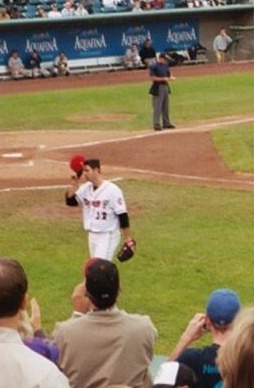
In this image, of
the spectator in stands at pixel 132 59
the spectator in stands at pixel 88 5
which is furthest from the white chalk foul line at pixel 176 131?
the spectator in stands at pixel 88 5

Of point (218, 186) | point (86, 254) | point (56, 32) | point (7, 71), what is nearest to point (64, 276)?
point (86, 254)

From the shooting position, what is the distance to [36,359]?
415cm

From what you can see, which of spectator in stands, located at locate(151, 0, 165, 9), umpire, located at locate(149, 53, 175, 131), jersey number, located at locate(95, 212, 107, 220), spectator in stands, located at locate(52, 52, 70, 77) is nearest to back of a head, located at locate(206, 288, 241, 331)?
jersey number, located at locate(95, 212, 107, 220)

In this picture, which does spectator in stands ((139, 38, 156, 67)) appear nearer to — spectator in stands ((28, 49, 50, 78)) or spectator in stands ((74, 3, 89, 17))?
spectator in stands ((74, 3, 89, 17))

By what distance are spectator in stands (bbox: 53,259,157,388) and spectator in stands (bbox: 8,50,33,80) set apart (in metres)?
29.4

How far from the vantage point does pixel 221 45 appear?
127 feet

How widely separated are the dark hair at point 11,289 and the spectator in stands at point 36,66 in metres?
31.3

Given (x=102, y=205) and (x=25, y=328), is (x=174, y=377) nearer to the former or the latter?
(x=25, y=328)

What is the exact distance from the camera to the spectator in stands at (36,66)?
35.5 m

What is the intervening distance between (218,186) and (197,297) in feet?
20.4

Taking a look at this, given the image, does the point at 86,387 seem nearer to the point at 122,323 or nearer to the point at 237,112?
the point at 122,323

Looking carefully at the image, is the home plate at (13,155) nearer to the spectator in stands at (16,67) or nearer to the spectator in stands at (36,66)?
the spectator in stands at (16,67)

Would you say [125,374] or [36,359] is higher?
[36,359]

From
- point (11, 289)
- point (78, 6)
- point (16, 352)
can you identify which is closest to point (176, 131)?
point (78, 6)
